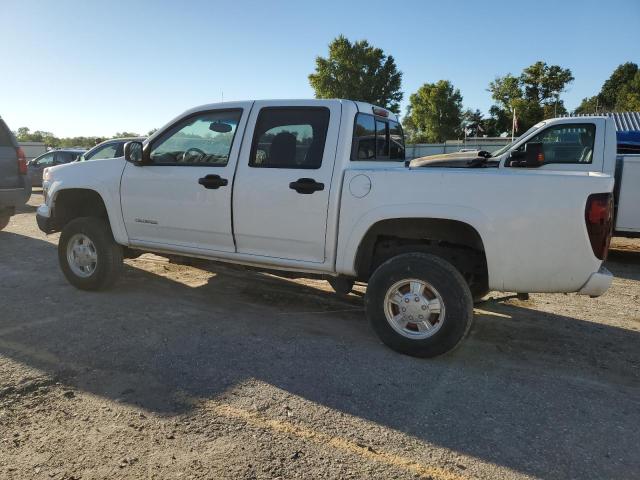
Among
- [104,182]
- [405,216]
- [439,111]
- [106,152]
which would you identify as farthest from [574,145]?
[439,111]

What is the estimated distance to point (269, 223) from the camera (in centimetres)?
418

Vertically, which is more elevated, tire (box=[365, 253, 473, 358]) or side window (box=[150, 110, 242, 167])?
side window (box=[150, 110, 242, 167])

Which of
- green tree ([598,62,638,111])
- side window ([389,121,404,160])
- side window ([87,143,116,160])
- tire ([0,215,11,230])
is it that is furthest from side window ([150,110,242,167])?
green tree ([598,62,638,111])

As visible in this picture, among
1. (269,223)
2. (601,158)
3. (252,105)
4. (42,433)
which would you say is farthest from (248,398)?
(601,158)

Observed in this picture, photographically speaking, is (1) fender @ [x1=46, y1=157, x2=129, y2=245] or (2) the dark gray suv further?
(2) the dark gray suv

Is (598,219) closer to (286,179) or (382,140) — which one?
(382,140)

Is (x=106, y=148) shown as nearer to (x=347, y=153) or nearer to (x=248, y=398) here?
(x=347, y=153)

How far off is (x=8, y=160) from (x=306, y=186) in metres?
6.86

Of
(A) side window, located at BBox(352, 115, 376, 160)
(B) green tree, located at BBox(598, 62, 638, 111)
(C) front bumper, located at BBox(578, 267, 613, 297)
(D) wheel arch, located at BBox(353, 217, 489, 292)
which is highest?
(B) green tree, located at BBox(598, 62, 638, 111)

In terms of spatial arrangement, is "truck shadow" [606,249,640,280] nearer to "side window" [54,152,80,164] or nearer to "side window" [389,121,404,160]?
"side window" [389,121,404,160]

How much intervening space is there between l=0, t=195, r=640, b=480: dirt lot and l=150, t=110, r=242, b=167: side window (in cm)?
143

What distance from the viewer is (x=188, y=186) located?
4.52m

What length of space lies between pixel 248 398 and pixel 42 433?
1128mm

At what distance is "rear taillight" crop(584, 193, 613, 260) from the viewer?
3232 mm
